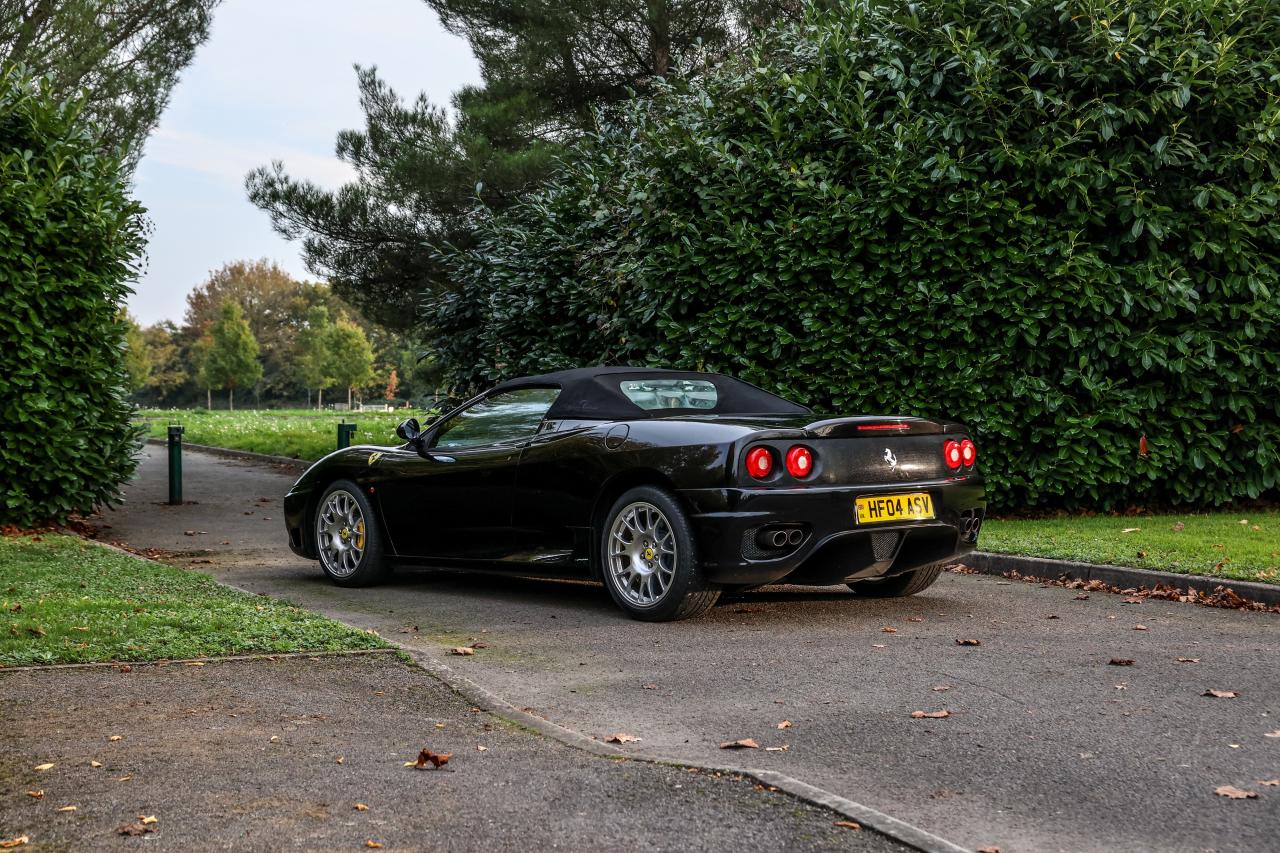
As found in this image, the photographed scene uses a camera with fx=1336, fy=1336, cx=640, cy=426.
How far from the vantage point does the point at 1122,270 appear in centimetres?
1117

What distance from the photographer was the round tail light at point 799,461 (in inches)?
273

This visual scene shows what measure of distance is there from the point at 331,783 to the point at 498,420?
4466 millimetres

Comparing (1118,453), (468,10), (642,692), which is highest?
(468,10)

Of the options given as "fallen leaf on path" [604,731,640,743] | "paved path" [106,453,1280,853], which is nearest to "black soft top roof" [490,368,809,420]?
"paved path" [106,453,1280,853]

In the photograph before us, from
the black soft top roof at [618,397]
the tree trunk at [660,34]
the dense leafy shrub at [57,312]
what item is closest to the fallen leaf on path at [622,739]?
the black soft top roof at [618,397]

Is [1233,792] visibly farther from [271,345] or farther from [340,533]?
[271,345]

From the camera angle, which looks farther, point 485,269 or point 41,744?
point 485,269

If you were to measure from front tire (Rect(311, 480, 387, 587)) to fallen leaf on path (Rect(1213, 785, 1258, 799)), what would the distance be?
5920mm

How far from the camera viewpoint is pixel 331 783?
4027 millimetres

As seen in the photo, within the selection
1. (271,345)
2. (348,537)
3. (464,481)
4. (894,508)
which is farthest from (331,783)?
(271,345)

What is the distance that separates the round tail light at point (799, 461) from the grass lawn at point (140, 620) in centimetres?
229

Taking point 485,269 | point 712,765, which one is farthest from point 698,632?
point 485,269

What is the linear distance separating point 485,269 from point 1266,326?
10.1 m

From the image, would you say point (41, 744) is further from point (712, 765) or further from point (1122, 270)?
point (1122, 270)
